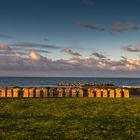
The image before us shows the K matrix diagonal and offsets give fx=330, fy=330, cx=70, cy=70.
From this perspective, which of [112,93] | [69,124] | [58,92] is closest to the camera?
[69,124]

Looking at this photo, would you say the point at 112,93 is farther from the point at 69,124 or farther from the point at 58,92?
the point at 69,124

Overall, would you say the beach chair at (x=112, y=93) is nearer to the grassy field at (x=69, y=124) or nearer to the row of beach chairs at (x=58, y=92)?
the row of beach chairs at (x=58, y=92)

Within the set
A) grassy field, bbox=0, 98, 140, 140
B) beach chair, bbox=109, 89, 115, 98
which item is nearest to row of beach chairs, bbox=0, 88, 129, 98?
beach chair, bbox=109, 89, 115, 98

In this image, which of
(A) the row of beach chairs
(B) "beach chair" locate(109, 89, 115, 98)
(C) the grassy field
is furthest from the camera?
(B) "beach chair" locate(109, 89, 115, 98)

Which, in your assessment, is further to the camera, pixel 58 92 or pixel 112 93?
pixel 112 93

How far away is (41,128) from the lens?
17359 millimetres

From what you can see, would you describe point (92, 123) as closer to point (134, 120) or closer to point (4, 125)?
point (134, 120)

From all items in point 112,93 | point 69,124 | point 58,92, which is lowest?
point 69,124

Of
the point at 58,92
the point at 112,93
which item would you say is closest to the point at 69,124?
the point at 58,92

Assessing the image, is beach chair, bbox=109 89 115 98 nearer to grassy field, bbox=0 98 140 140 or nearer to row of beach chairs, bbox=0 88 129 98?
row of beach chairs, bbox=0 88 129 98

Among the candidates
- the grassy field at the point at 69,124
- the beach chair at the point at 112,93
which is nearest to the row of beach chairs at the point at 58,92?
the beach chair at the point at 112,93

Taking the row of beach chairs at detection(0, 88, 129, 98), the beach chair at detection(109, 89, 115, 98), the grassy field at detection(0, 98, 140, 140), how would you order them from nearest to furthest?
the grassy field at detection(0, 98, 140, 140) < the row of beach chairs at detection(0, 88, 129, 98) < the beach chair at detection(109, 89, 115, 98)

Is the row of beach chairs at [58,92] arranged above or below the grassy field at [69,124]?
above

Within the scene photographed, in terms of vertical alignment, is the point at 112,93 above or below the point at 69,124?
above
